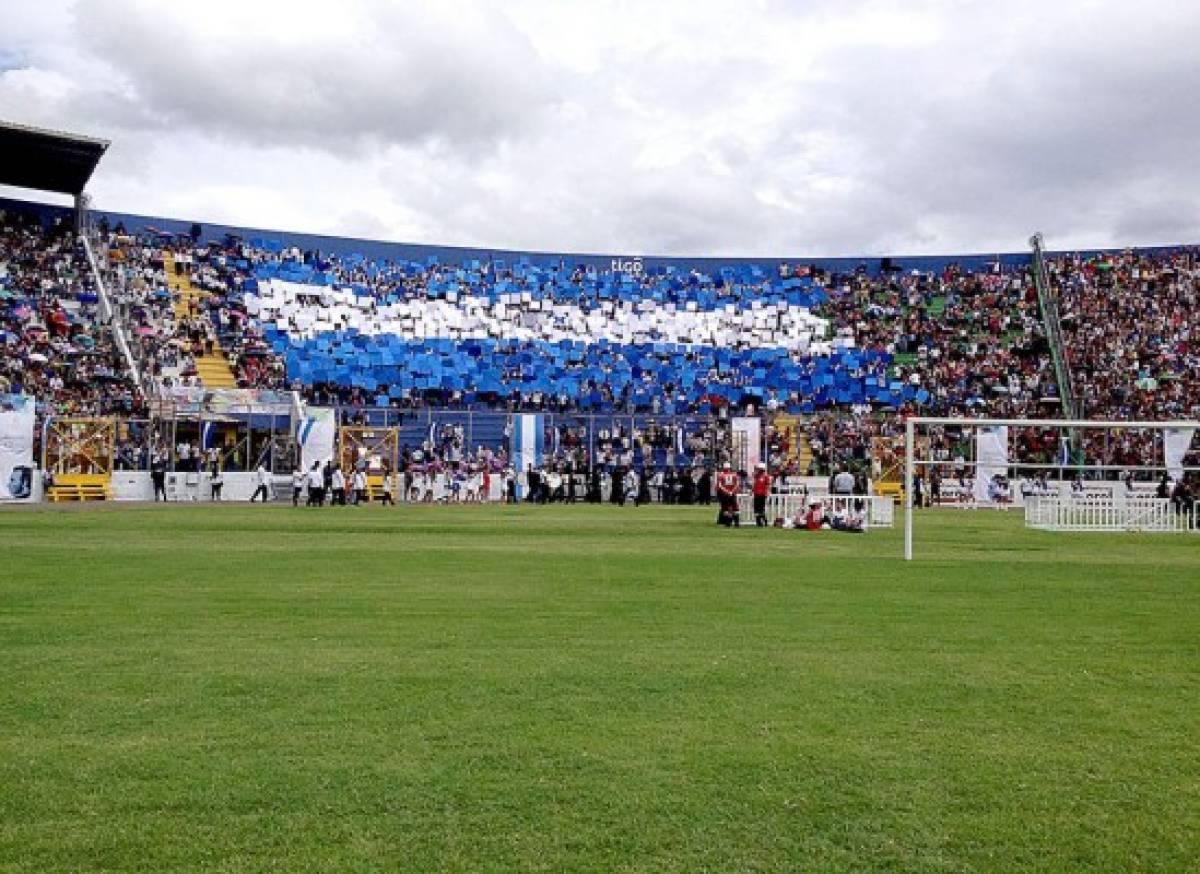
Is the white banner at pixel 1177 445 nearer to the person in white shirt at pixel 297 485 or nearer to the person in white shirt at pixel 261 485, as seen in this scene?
the person in white shirt at pixel 297 485

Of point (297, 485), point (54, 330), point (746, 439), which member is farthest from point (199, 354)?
point (746, 439)

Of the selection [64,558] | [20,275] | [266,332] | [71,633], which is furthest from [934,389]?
[71,633]

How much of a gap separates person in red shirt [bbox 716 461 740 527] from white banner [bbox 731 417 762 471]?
13.7 metres

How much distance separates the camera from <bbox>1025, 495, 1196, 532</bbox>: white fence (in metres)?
26.5

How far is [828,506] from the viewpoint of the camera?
26.3 m

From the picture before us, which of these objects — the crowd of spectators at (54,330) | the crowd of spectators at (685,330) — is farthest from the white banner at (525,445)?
the crowd of spectators at (54,330)

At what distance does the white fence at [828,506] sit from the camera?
85.1 feet

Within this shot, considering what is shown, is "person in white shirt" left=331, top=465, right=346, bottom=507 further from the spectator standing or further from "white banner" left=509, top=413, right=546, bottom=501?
the spectator standing

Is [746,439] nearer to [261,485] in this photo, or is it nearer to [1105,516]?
Result: [1105,516]

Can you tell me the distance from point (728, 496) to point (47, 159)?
2925 centimetres

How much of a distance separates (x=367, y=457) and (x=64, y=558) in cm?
2344

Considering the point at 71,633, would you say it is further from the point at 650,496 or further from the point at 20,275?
the point at 20,275

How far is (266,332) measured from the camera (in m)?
47.2

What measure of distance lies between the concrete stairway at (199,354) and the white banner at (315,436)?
25.4ft
